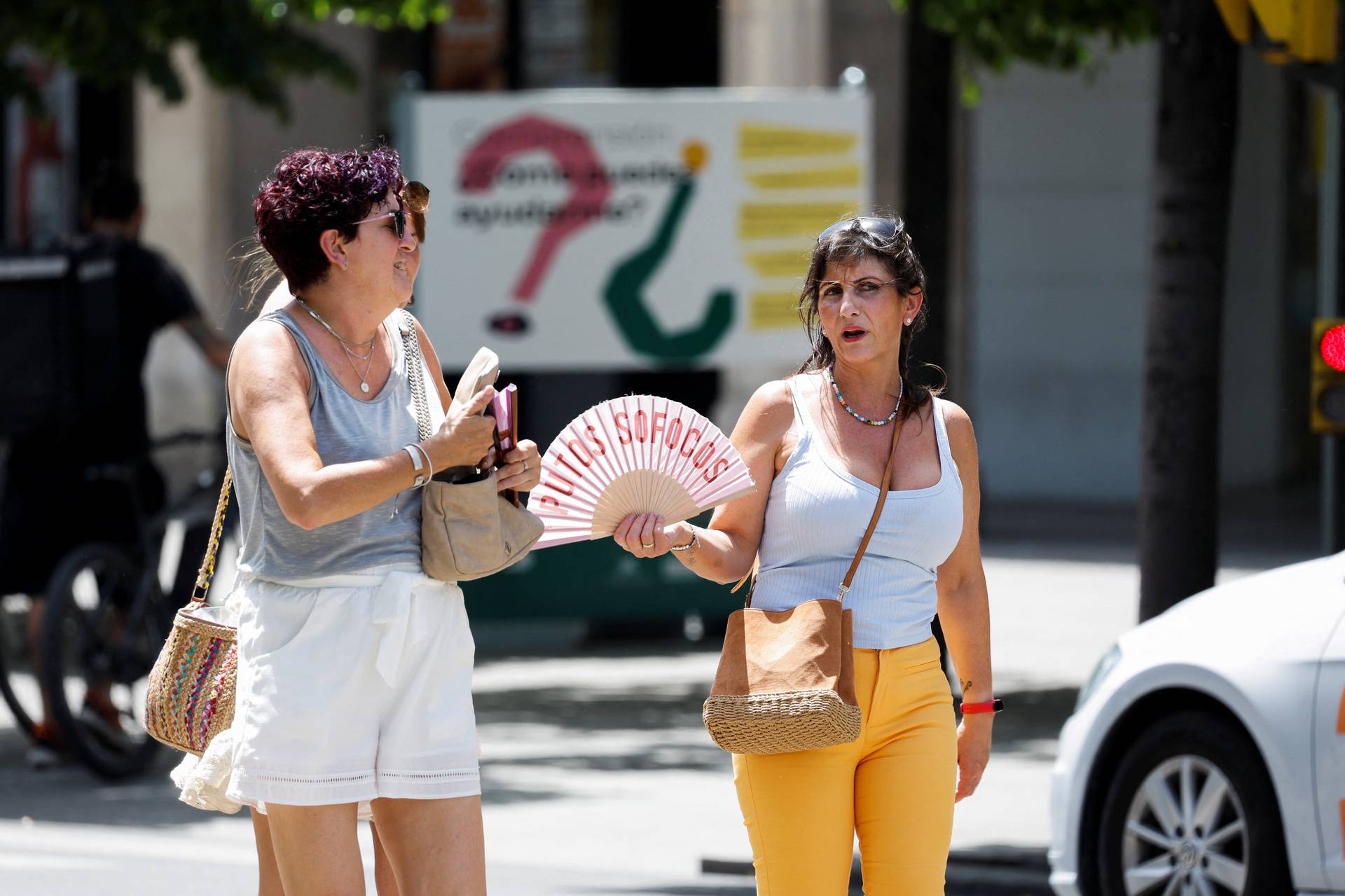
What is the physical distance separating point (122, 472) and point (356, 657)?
17.2 feet

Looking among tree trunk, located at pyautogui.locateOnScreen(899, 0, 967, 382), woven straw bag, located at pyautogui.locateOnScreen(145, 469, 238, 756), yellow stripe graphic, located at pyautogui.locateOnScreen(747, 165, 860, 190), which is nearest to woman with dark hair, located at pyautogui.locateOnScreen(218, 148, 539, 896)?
woven straw bag, located at pyautogui.locateOnScreen(145, 469, 238, 756)

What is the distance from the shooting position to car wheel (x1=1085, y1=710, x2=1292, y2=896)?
5.45 metres

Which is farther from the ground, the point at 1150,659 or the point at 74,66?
Result: the point at 74,66

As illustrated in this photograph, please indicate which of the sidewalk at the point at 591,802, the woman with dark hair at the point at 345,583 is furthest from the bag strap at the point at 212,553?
the sidewalk at the point at 591,802

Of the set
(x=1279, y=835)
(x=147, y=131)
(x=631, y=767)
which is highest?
(x=147, y=131)

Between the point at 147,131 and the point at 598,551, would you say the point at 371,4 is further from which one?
the point at 147,131

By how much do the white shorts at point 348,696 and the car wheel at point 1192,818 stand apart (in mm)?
2321

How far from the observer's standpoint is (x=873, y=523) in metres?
4.22

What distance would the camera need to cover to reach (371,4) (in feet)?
37.5

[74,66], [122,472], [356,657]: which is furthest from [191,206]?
[356,657]

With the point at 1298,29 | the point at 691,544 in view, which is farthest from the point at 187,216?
the point at 691,544

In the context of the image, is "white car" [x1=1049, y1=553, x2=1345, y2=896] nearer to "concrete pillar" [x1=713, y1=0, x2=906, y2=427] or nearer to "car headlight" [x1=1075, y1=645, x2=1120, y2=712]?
"car headlight" [x1=1075, y1=645, x2=1120, y2=712]

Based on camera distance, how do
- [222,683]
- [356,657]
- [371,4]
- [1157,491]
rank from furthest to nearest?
[371,4]
[1157,491]
[222,683]
[356,657]

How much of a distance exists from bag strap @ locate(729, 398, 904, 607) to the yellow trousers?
0.13m
